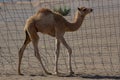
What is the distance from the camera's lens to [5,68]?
35.8 ft

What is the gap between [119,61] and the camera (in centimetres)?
1111

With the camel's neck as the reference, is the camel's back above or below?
above

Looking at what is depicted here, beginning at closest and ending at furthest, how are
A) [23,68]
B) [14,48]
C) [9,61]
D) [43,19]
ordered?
1. [43,19]
2. [23,68]
3. [9,61]
4. [14,48]

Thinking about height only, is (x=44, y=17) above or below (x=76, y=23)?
above

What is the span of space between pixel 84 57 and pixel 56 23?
2.26 m

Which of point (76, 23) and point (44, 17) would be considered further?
point (76, 23)

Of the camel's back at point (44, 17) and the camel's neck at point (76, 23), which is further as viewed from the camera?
the camel's neck at point (76, 23)

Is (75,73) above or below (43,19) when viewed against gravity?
below

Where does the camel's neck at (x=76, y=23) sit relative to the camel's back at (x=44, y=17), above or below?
below

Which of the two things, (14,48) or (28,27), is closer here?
(28,27)

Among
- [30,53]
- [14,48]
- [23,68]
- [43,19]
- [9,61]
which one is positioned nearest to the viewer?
[43,19]

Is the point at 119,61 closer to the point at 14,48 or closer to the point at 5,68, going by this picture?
the point at 5,68

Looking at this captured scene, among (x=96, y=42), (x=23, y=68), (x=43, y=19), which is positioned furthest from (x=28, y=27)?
(x=96, y=42)

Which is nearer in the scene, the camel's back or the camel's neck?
the camel's back
